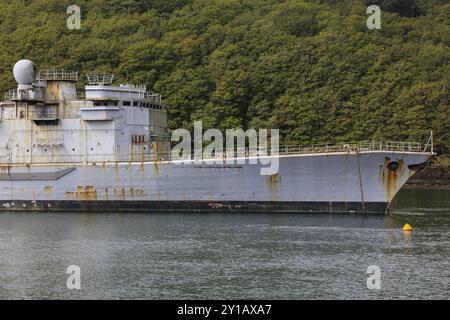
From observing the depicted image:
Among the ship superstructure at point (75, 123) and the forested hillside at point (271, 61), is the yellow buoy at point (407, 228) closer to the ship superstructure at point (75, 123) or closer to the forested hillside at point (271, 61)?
the ship superstructure at point (75, 123)

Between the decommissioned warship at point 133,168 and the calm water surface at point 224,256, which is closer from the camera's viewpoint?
the calm water surface at point 224,256

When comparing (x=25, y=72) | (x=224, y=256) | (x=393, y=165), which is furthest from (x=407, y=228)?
(x=25, y=72)

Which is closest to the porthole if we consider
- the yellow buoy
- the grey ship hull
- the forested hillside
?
the grey ship hull

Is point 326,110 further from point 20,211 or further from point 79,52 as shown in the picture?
point 20,211

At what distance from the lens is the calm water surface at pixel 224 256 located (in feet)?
98.8

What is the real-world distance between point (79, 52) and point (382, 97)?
30436 millimetres

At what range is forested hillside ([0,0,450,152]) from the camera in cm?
7806

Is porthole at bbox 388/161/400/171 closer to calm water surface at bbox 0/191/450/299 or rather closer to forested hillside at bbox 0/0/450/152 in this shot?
calm water surface at bbox 0/191/450/299

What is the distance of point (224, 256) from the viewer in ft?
117

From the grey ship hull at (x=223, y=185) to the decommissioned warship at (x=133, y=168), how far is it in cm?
5

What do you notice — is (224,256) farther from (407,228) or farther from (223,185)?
(223,185)

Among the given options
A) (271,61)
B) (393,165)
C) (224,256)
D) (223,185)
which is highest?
(271,61)

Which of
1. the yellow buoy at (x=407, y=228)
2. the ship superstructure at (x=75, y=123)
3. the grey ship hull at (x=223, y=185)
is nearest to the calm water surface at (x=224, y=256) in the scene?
the yellow buoy at (x=407, y=228)

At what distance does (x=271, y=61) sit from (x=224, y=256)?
49429 mm
